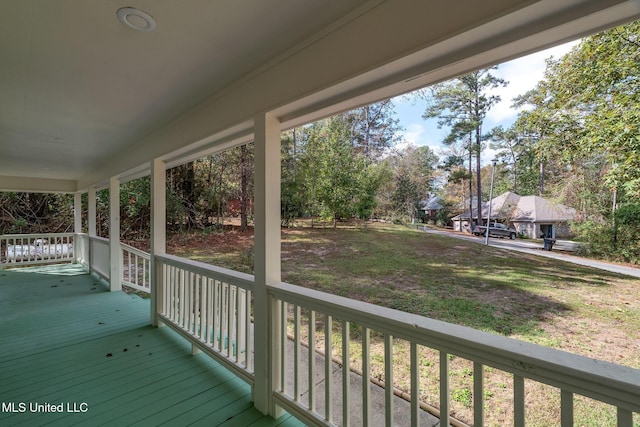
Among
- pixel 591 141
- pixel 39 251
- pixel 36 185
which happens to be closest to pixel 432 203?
pixel 591 141

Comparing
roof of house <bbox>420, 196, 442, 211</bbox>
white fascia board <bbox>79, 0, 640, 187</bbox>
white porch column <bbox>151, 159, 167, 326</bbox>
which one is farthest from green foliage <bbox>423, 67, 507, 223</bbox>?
white porch column <bbox>151, 159, 167, 326</bbox>

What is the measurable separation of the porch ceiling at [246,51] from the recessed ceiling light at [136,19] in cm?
3

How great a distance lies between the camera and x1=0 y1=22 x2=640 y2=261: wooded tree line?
1.63 m

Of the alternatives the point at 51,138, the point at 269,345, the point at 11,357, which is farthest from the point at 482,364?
the point at 51,138

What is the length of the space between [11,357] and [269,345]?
9.19ft

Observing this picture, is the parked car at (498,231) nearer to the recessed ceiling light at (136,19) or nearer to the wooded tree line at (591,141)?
the wooded tree line at (591,141)

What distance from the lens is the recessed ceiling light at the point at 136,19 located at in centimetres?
133

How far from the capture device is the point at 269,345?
6.23 feet

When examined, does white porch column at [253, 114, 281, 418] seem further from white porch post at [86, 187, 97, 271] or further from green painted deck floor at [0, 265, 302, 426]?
white porch post at [86, 187, 97, 271]

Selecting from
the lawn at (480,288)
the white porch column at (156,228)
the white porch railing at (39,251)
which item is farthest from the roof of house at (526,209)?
the white porch railing at (39,251)

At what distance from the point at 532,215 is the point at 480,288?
5.79 feet

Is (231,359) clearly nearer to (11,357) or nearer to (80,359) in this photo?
(80,359)

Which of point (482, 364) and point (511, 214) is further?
point (511, 214)

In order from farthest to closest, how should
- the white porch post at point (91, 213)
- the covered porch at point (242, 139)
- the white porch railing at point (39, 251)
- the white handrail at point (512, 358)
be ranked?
the white porch railing at point (39, 251)
the white porch post at point (91, 213)
the covered porch at point (242, 139)
the white handrail at point (512, 358)
